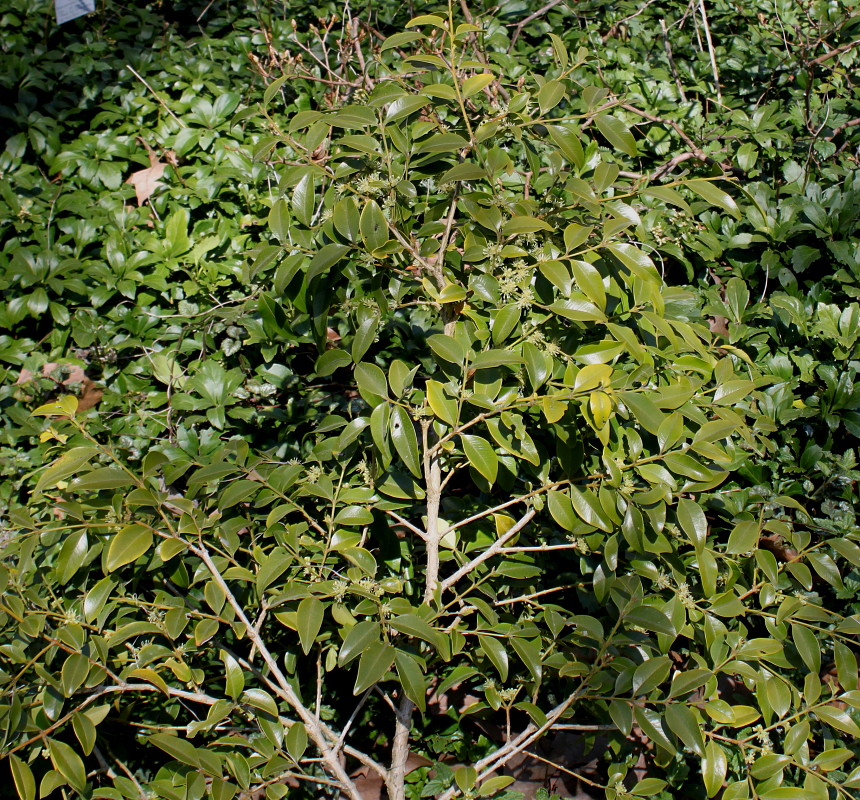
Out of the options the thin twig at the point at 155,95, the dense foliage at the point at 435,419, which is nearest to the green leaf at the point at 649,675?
the dense foliage at the point at 435,419

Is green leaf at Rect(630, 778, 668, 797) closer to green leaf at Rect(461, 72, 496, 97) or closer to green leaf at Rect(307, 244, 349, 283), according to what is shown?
green leaf at Rect(307, 244, 349, 283)

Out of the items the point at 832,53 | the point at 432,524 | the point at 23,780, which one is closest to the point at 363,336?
the point at 432,524

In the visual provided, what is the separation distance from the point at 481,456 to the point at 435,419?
0.38 feet

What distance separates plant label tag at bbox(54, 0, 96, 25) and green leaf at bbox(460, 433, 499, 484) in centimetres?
249

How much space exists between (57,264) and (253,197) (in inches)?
24.1

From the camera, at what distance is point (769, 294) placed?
240 cm

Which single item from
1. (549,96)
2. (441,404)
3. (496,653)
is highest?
(549,96)

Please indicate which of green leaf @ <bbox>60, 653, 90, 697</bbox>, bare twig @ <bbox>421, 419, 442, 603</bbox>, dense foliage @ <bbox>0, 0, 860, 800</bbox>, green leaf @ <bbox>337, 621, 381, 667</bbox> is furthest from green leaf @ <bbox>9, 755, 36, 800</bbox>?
bare twig @ <bbox>421, 419, 442, 603</bbox>

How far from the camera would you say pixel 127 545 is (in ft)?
4.56

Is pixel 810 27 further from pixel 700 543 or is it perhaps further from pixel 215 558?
pixel 215 558

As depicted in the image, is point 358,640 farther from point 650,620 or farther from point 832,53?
point 832,53

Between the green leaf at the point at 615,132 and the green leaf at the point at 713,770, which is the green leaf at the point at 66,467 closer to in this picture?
the green leaf at the point at 615,132

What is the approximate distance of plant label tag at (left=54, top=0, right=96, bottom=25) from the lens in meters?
2.89

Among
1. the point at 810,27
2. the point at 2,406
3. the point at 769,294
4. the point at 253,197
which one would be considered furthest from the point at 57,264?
the point at 810,27
